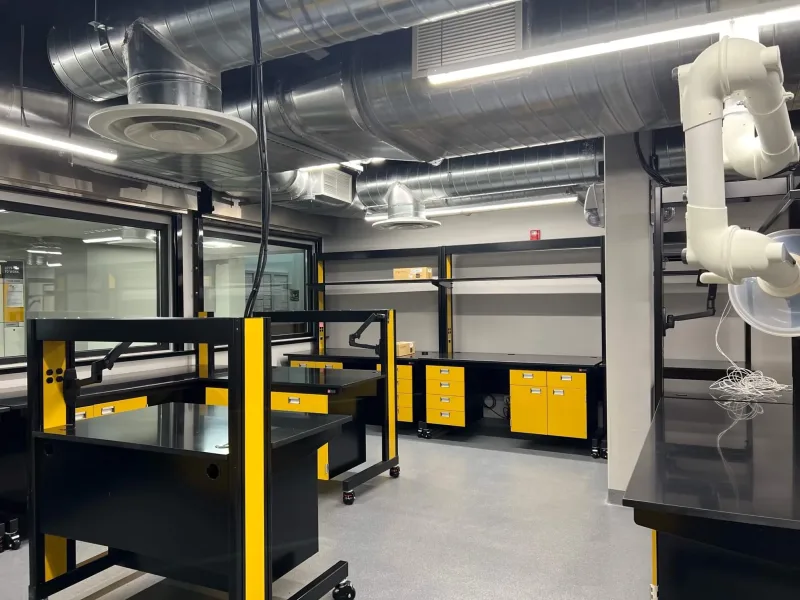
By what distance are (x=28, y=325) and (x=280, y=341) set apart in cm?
386

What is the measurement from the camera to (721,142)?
1462 millimetres

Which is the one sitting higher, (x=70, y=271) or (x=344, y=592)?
(x=70, y=271)

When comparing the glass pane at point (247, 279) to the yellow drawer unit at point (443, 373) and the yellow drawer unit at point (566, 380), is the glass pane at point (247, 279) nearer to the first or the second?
the yellow drawer unit at point (443, 373)

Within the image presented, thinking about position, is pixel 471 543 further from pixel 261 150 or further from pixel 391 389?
pixel 261 150

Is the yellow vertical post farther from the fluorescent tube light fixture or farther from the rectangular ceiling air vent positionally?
the fluorescent tube light fixture

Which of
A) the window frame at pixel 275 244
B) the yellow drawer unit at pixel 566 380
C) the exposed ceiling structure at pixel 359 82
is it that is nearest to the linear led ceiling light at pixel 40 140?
the exposed ceiling structure at pixel 359 82

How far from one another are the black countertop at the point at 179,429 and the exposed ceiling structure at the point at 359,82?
4.23ft

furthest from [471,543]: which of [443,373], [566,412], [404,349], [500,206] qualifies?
[500,206]

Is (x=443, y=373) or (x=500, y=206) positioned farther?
(x=443, y=373)

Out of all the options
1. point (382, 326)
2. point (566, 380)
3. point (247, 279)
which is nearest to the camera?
Result: point (382, 326)

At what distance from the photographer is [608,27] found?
81.0 inches

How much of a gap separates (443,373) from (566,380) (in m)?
1.14

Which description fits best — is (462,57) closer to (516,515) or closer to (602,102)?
(602,102)

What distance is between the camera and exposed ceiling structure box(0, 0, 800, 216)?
2.04m
